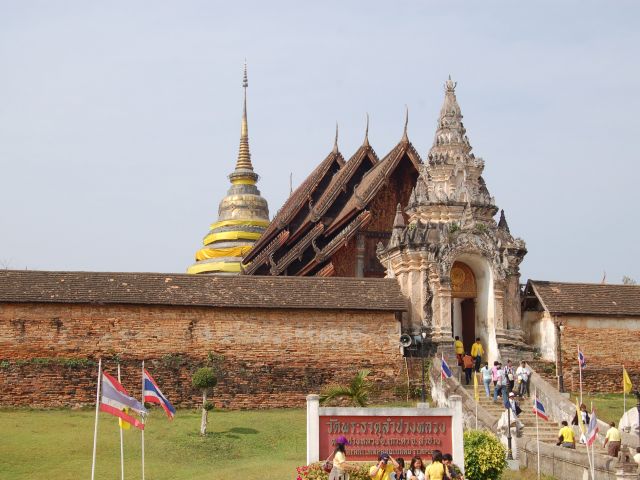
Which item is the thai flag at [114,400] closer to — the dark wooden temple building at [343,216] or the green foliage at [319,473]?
the green foliage at [319,473]

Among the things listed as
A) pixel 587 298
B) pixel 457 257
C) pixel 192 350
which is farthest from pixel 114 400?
pixel 587 298

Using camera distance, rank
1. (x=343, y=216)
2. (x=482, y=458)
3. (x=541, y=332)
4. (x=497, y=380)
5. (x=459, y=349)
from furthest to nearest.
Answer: (x=343, y=216), (x=541, y=332), (x=459, y=349), (x=497, y=380), (x=482, y=458)

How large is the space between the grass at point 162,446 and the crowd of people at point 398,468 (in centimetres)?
246

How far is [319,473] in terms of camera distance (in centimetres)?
1616

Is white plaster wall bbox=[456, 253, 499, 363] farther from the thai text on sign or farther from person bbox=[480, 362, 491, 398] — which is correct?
the thai text on sign

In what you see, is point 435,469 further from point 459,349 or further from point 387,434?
point 459,349

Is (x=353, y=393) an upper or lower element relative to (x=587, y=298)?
lower

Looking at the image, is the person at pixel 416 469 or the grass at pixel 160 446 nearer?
the person at pixel 416 469

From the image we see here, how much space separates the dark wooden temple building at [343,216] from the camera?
35.0 m

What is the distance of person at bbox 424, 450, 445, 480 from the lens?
52.2 ft

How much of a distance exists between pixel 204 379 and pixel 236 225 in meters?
26.8

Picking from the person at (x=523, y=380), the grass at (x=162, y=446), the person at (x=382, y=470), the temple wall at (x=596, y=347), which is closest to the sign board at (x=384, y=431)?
the person at (x=382, y=470)

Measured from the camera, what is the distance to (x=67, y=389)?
26.1m

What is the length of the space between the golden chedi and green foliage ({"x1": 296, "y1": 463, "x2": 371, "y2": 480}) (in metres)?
32.3
